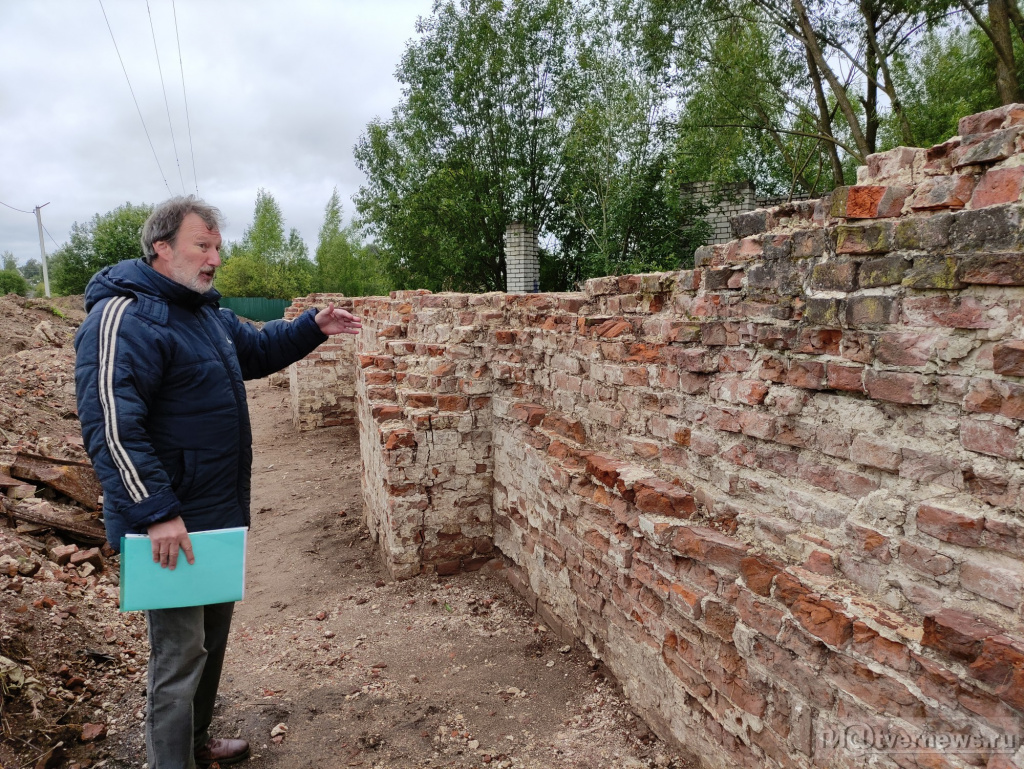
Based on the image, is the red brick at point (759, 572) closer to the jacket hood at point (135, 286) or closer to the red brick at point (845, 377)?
the red brick at point (845, 377)

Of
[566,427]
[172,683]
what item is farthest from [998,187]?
[172,683]

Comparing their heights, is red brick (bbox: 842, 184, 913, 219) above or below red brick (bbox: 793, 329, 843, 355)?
above

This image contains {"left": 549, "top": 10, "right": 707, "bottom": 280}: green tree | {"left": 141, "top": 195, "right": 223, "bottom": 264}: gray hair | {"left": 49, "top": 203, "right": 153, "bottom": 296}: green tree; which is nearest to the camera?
{"left": 141, "top": 195, "right": 223, "bottom": 264}: gray hair

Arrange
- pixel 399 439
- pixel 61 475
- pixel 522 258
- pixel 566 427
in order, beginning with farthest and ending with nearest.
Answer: pixel 522 258 < pixel 61 475 < pixel 399 439 < pixel 566 427

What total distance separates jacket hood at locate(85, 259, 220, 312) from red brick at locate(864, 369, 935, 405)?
2297mm

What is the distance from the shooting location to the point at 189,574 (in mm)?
2137

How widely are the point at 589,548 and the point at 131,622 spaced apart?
2747mm

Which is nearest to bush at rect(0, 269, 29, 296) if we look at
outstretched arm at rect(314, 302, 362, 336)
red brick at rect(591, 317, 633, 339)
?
outstretched arm at rect(314, 302, 362, 336)

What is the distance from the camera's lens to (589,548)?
314 centimetres

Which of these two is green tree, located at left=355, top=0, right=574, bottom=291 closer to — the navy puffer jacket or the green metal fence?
the navy puffer jacket

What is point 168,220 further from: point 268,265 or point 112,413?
point 268,265

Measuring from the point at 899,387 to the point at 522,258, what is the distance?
14.5m

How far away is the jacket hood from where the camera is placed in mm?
2199

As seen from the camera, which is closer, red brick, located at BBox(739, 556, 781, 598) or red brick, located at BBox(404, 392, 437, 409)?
red brick, located at BBox(739, 556, 781, 598)
